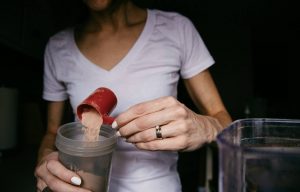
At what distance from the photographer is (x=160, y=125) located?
0.55 meters

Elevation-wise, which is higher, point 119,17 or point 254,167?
point 119,17

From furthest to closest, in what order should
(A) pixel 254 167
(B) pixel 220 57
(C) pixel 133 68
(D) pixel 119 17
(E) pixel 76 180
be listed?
(B) pixel 220 57 < (D) pixel 119 17 < (C) pixel 133 68 < (E) pixel 76 180 < (A) pixel 254 167

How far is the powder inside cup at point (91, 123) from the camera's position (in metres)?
0.57

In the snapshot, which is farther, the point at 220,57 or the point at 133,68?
the point at 220,57

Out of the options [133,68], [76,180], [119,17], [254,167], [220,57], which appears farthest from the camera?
[220,57]

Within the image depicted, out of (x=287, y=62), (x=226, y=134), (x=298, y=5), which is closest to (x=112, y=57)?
(x=226, y=134)

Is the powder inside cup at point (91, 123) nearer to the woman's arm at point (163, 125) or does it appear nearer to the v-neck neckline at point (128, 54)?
the woman's arm at point (163, 125)

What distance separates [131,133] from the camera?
1.87ft

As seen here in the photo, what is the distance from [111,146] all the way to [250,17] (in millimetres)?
2951

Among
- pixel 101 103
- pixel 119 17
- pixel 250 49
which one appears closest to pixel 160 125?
pixel 101 103

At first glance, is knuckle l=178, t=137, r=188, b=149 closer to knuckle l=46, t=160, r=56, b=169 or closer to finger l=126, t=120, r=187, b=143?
finger l=126, t=120, r=187, b=143

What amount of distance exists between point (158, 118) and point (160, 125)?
17 millimetres

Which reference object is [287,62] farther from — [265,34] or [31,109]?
[31,109]

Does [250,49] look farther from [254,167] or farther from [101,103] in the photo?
[254,167]
